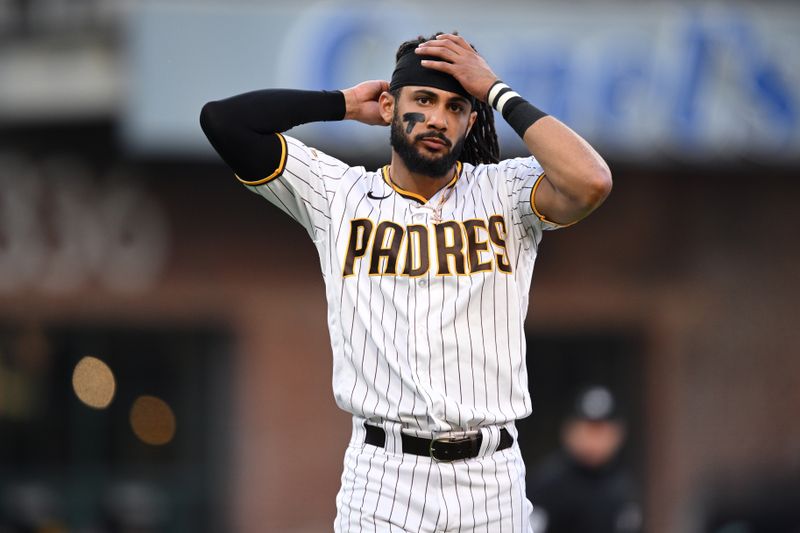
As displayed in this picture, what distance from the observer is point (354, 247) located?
4273 mm

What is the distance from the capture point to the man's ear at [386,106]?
14.8ft

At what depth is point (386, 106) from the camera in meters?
4.55

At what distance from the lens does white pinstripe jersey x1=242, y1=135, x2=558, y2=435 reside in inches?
162

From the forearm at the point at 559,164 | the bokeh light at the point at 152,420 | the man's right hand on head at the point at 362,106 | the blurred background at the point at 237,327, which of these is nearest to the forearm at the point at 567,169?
the forearm at the point at 559,164

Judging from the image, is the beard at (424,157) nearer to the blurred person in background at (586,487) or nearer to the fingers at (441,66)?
the fingers at (441,66)

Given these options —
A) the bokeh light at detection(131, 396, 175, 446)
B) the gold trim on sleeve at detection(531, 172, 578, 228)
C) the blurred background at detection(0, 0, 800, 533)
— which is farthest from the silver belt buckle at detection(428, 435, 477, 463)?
the bokeh light at detection(131, 396, 175, 446)

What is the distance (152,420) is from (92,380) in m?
0.72

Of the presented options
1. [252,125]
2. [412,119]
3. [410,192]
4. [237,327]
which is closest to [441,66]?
[412,119]

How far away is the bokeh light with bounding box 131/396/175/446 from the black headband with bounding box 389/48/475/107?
9.37 meters

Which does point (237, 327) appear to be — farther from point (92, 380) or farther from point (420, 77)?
point (420, 77)

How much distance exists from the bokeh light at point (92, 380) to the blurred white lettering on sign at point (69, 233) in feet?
2.75

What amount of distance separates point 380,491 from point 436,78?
4.33 feet

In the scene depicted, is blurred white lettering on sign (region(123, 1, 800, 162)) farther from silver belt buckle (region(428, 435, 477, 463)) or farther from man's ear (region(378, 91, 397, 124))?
silver belt buckle (region(428, 435, 477, 463))

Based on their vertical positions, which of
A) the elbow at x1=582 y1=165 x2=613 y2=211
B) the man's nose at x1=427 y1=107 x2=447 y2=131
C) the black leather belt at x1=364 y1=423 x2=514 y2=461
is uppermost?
the man's nose at x1=427 y1=107 x2=447 y2=131
